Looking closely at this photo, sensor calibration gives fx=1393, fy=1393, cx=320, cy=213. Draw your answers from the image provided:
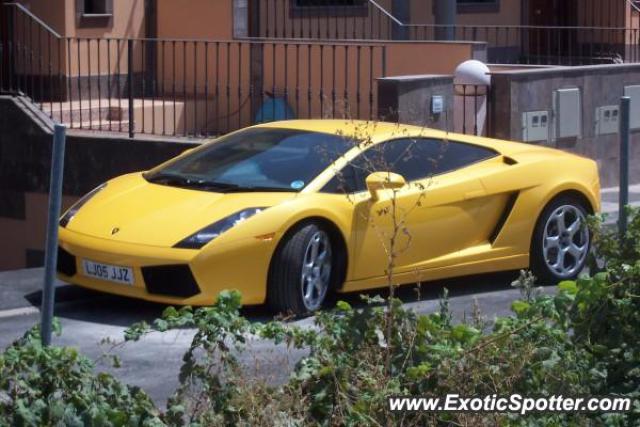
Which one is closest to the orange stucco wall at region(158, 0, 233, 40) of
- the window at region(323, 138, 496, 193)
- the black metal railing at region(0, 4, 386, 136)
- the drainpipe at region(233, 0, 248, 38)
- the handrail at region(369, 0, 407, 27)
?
the drainpipe at region(233, 0, 248, 38)

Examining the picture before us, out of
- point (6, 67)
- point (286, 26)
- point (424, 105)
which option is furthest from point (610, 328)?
point (286, 26)

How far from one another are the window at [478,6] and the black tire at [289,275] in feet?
45.9

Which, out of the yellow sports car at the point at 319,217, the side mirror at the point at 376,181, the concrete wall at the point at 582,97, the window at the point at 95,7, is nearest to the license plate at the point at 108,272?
the yellow sports car at the point at 319,217

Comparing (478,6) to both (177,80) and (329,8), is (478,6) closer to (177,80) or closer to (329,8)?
(329,8)

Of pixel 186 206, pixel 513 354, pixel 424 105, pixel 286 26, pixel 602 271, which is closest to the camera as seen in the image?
pixel 513 354

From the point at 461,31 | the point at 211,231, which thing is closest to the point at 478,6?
the point at 461,31

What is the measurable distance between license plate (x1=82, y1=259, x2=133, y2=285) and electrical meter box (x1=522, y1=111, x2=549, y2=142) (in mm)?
6899

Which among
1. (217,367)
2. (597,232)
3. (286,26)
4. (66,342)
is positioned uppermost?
(286,26)

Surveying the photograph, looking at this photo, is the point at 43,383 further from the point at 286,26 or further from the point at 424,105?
the point at 286,26

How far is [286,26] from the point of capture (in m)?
19.6

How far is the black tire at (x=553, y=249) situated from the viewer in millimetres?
10469

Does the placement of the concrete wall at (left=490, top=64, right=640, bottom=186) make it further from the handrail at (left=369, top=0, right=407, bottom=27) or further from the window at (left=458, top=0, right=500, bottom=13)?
the window at (left=458, top=0, right=500, bottom=13)

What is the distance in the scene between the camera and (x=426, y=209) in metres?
9.82

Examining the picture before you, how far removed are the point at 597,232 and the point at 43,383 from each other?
242cm
